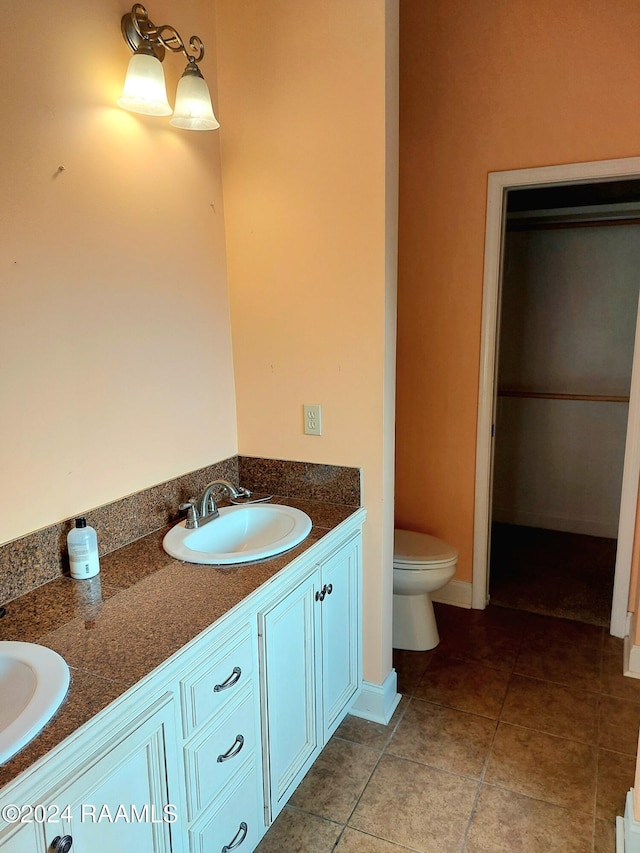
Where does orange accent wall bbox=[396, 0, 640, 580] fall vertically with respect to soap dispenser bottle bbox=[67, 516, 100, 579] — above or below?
above

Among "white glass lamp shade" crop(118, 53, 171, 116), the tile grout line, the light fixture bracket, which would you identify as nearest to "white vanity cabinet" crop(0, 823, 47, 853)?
the tile grout line

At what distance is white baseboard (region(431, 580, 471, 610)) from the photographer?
10.1ft

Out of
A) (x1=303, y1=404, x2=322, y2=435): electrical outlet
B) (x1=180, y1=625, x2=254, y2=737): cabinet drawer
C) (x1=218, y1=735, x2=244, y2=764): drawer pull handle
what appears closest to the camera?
(x1=180, y1=625, x2=254, y2=737): cabinet drawer

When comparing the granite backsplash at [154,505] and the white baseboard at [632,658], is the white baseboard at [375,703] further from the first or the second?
the white baseboard at [632,658]

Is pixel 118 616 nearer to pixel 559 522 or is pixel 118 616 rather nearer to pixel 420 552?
pixel 420 552

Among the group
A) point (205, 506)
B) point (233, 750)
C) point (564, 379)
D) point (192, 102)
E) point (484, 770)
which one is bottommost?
point (484, 770)

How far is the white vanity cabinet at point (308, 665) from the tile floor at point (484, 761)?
0.49ft

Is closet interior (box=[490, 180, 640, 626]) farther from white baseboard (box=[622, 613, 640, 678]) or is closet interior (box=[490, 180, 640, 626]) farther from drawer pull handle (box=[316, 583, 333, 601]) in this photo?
drawer pull handle (box=[316, 583, 333, 601])

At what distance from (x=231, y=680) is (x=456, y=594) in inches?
76.6

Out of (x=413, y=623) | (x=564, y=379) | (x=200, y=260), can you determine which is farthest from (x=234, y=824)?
(x=564, y=379)

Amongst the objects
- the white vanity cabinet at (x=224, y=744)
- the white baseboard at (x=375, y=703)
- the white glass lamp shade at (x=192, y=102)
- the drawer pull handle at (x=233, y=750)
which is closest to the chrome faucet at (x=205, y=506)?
the white vanity cabinet at (x=224, y=744)

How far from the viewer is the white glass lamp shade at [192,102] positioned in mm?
1631

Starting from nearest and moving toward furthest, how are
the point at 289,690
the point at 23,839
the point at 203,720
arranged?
the point at 23,839
the point at 203,720
the point at 289,690

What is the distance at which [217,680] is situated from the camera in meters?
1.36
